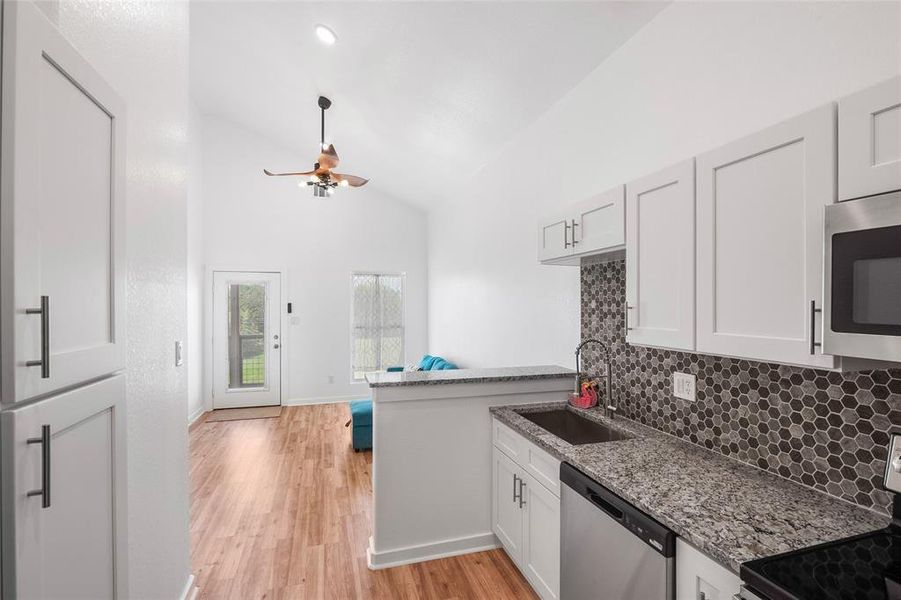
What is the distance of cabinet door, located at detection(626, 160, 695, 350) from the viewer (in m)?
1.52

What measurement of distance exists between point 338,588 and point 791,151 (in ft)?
9.01

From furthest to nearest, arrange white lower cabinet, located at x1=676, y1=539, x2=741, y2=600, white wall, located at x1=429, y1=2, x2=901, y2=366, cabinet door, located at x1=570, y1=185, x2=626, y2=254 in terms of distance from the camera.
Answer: cabinet door, located at x1=570, y1=185, x2=626, y2=254
white wall, located at x1=429, y1=2, x2=901, y2=366
white lower cabinet, located at x1=676, y1=539, x2=741, y2=600

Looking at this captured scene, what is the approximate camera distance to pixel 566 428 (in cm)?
259

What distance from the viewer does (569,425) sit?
8.47 ft

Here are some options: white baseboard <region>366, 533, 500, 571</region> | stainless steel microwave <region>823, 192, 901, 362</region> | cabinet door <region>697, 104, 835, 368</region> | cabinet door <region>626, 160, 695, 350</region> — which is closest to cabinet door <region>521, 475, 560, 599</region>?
white baseboard <region>366, 533, 500, 571</region>

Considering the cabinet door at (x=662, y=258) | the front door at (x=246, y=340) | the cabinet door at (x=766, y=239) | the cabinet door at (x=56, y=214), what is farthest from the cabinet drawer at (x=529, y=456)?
the front door at (x=246, y=340)

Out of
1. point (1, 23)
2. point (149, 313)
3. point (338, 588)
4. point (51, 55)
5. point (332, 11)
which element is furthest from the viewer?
point (332, 11)

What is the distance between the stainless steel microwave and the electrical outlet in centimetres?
90

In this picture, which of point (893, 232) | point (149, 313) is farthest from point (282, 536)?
point (893, 232)

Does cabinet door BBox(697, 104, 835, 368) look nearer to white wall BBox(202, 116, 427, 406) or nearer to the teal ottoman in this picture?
the teal ottoman

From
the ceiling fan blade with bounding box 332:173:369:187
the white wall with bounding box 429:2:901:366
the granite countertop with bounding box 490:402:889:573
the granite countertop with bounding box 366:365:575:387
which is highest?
the ceiling fan blade with bounding box 332:173:369:187

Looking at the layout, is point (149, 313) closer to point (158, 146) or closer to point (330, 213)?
point (158, 146)

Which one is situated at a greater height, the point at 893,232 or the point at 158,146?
the point at 158,146

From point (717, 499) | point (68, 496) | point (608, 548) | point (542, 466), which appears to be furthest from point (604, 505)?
point (68, 496)
